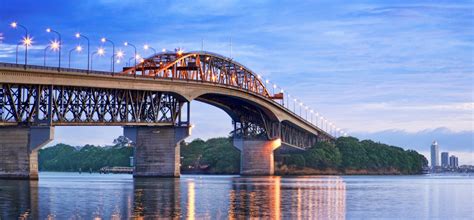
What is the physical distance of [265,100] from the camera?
7062 inches

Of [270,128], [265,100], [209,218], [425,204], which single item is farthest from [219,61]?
[209,218]

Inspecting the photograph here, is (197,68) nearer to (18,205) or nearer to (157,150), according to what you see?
(157,150)

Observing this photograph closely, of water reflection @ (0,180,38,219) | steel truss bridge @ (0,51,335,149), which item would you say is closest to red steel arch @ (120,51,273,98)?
steel truss bridge @ (0,51,335,149)

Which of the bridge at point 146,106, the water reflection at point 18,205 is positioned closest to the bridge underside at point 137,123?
the bridge at point 146,106

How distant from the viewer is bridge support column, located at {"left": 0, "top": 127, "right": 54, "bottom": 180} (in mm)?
104125

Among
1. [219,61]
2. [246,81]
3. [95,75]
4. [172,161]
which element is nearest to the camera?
[95,75]

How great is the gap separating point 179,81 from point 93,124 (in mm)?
21189

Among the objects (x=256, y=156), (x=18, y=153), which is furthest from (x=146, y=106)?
(x=256, y=156)

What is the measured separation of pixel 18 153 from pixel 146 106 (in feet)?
108

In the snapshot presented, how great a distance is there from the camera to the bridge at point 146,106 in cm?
10525

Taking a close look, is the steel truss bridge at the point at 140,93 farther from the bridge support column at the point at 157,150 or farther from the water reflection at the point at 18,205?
the water reflection at the point at 18,205

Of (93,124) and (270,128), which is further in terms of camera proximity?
(270,128)

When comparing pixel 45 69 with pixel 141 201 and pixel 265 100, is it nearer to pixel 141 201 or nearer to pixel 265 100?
pixel 141 201

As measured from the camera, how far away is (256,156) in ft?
637
